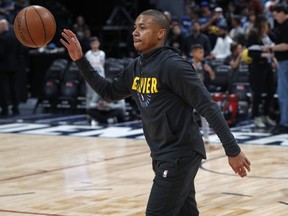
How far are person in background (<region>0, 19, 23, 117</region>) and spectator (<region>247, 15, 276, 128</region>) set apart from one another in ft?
19.8

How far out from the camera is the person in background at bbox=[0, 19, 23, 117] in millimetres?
18406

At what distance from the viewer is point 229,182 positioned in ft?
31.5

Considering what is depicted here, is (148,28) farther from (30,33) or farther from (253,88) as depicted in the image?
(253,88)

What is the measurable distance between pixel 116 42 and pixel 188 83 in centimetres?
1825

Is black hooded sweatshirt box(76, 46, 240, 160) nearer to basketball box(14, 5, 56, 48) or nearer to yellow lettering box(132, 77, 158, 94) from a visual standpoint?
yellow lettering box(132, 77, 158, 94)

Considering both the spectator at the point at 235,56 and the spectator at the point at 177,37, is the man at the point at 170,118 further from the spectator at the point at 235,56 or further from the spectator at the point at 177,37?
the spectator at the point at 177,37

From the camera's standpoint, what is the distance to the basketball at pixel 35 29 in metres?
6.86

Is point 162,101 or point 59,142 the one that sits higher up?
point 162,101

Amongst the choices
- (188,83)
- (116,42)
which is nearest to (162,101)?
(188,83)

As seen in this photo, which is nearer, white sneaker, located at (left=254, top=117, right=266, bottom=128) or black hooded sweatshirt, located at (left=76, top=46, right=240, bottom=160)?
black hooded sweatshirt, located at (left=76, top=46, right=240, bottom=160)

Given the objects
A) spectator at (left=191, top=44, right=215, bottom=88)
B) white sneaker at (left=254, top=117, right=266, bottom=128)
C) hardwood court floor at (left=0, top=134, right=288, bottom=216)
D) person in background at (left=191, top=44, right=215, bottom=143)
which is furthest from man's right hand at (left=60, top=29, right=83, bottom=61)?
white sneaker at (left=254, top=117, right=266, bottom=128)

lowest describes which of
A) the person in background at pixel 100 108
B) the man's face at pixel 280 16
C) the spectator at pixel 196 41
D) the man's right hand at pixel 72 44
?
the person in background at pixel 100 108

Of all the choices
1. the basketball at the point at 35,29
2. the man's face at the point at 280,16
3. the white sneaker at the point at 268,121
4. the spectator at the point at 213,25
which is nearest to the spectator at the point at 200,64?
the man's face at the point at 280,16

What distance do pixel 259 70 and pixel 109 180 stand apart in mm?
6124
